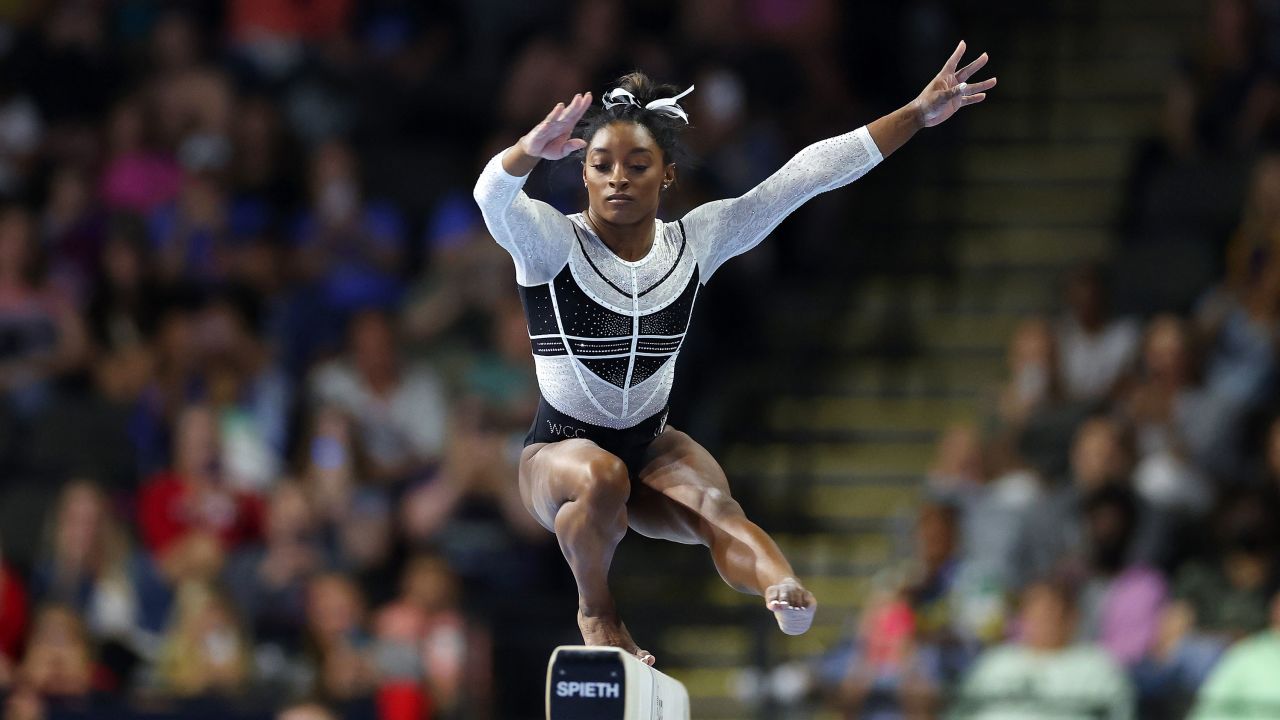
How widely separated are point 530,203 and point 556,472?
0.70 meters

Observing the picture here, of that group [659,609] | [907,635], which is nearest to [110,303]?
[659,609]

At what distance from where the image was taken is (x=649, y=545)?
10.0 metres

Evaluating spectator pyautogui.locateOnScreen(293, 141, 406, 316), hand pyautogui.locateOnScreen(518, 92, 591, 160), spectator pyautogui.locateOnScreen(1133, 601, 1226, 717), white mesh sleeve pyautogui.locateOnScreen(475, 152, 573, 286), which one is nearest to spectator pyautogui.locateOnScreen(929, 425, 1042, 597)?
spectator pyautogui.locateOnScreen(1133, 601, 1226, 717)

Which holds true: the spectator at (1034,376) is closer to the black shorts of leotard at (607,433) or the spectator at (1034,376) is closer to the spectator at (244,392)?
the spectator at (244,392)

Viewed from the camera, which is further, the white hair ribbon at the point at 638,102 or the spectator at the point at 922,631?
the spectator at the point at 922,631

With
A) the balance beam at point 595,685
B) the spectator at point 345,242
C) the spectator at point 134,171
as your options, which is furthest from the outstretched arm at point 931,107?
the spectator at point 134,171

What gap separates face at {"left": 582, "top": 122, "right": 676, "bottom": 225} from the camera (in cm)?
521

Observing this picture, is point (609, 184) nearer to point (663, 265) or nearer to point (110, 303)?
point (663, 265)

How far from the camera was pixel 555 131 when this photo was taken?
4.86 m

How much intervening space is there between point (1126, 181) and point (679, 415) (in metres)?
2.74

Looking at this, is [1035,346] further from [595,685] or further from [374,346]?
[595,685]

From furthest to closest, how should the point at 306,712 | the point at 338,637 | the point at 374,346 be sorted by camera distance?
the point at 374,346 → the point at 338,637 → the point at 306,712

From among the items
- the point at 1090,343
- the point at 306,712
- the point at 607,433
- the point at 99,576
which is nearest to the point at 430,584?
the point at 306,712

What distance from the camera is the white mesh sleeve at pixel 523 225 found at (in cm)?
495
